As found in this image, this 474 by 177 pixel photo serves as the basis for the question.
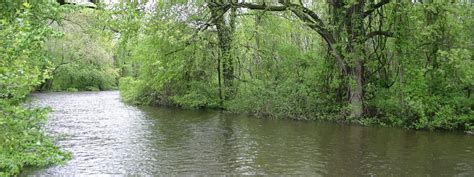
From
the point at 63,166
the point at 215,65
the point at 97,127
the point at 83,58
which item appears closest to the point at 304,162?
the point at 63,166

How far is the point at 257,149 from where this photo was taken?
478 inches

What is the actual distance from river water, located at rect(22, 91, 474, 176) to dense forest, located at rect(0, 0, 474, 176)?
49.8 inches

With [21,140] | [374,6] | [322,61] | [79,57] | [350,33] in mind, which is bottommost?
[21,140]

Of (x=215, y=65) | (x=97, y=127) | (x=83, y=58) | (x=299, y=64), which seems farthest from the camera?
(x=83, y=58)

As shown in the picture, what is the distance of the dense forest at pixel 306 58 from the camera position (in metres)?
14.9

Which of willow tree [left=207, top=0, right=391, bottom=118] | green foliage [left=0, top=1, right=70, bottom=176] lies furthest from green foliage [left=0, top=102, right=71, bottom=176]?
willow tree [left=207, top=0, right=391, bottom=118]

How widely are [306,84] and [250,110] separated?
3.29 metres

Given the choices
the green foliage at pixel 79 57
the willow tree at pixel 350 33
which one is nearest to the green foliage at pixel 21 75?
the willow tree at pixel 350 33

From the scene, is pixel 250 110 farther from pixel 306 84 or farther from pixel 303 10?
pixel 303 10

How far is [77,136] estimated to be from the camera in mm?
14320

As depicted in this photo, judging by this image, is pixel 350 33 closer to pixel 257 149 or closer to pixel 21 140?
pixel 257 149

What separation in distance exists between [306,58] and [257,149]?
10.1 metres

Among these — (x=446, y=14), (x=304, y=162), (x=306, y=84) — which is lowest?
(x=304, y=162)

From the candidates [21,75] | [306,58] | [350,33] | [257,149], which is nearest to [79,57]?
[306,58]
